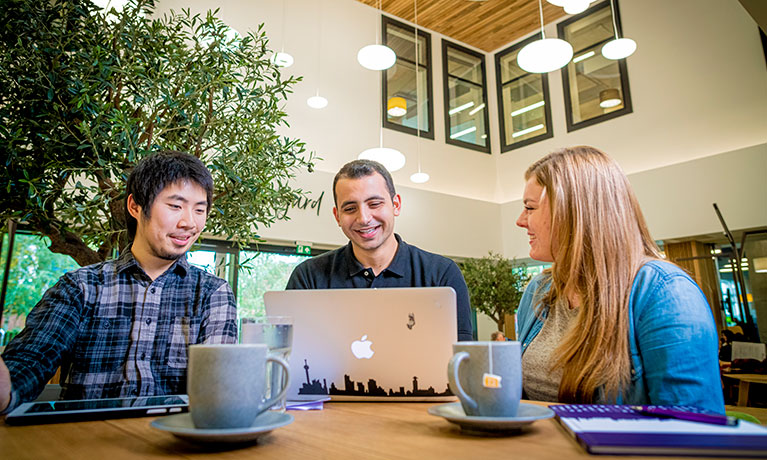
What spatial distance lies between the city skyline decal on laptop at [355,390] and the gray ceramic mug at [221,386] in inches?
19.6

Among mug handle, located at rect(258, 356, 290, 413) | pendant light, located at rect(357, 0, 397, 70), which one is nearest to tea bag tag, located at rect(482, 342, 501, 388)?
mug handle, located at rect(258, 356, 290, 413)

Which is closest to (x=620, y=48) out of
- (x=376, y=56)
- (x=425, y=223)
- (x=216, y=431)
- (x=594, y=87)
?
(x=594, y=87)

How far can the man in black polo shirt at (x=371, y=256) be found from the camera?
2.16 m

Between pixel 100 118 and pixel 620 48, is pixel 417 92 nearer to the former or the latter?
pixel 620 48

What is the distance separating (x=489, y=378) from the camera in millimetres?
779

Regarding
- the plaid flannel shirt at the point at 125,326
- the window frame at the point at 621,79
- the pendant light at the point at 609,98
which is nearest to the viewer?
the plaid flannel shirt at the point at 125,326

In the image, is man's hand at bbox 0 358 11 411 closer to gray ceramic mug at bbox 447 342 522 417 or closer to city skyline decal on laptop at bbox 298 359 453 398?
city skyline decal on laptop at bbox 298 359 453 398

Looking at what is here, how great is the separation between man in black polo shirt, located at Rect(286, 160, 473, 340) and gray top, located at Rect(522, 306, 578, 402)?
558 mm

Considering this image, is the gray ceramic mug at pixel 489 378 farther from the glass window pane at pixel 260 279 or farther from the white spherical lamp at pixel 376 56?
the glass window pane at pixel 260 279

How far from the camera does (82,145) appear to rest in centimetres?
201

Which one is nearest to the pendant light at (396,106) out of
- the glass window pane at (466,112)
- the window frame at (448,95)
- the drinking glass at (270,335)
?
the window frame at (448,95)

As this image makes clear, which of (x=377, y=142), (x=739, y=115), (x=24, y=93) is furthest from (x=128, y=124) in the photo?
(x=739, y=115)

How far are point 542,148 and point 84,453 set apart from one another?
9.12m

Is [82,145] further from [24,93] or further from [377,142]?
[377,142]
